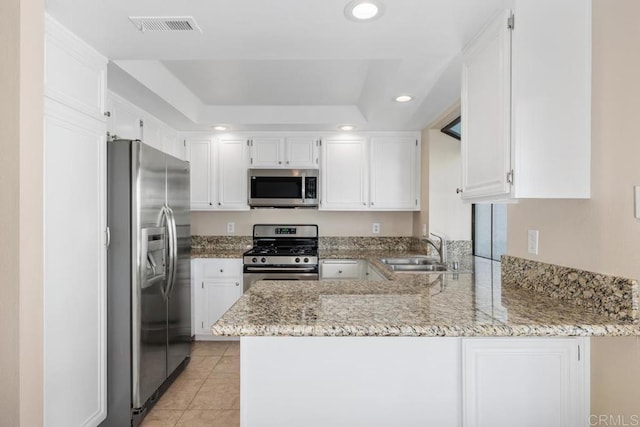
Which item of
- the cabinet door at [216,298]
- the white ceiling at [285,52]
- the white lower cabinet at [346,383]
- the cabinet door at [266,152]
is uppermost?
the white ceiling at [285,52]

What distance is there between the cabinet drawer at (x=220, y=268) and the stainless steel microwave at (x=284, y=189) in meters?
0.65

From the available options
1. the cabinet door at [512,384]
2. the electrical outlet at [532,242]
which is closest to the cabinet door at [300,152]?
the electrical outlet at [532,242]

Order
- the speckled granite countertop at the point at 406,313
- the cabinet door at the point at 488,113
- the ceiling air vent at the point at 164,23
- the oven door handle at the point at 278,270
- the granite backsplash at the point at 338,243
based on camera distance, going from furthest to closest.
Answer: the granite backsplash at the point at 338,243
the oven door handle at the point at 278,270
the ceiling air vent at the point at 164,23
the cabinet door at the point at 488,113
the speckled granite countertop at the point at 406,313

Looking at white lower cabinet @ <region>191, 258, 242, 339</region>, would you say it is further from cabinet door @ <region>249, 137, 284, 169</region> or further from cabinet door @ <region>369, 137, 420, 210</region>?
cabinet door @ <region>369, 137, 420, 210</region>

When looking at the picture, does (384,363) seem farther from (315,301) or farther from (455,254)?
(455,254)

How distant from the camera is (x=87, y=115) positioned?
185 cm

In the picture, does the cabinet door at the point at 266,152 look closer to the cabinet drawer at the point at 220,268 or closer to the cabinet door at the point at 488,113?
the cabinet drawer at the point at 220,268

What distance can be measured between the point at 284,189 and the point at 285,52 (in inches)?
78.0

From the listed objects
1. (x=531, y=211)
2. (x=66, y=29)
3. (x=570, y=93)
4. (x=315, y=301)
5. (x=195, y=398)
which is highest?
(x=66, y=29)

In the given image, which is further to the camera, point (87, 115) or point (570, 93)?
point (87, 115)

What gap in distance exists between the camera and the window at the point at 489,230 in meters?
3.00

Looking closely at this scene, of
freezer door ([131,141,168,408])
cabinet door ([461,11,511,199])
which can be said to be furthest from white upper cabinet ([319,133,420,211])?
cabinet door ([461,11,511,199])

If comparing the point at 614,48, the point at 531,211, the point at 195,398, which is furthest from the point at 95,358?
the point at 614,48

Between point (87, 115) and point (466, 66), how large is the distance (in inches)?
76.3
